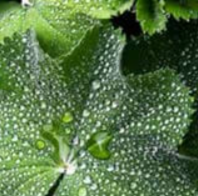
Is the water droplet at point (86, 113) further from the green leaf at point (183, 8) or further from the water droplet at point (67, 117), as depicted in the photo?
the green leaf at point (183, 8)

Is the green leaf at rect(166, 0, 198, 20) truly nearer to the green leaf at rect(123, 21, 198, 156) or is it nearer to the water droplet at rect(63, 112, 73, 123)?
the green leaf at rect(123, 21, 198, 156)

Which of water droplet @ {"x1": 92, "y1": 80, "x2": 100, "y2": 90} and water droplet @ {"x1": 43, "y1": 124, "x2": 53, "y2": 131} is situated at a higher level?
water droplet @ {"x1": 92, "y1": 80, "x2": 100, "y2": 90}

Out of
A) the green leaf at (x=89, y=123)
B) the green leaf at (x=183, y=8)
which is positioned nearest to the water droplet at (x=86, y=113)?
the green leaf at (x=89, y=123)

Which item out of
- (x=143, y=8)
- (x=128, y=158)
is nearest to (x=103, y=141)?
(x=128, y=158)

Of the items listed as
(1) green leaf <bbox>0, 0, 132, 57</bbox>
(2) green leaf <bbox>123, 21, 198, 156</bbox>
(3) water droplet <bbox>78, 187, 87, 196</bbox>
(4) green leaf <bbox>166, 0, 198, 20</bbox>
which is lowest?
(3) water droplet <bbox>78, 187, 87, 196</bbox>

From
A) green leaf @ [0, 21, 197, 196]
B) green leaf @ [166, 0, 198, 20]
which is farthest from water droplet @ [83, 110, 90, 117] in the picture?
green leaf @ [166, 0, 198, 20]

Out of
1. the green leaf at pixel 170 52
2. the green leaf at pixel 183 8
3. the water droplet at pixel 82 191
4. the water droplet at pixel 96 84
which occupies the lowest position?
the water droplet at pixel 82 191

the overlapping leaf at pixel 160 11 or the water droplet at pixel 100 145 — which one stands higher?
the overlapping leaf at pixel 160 11
